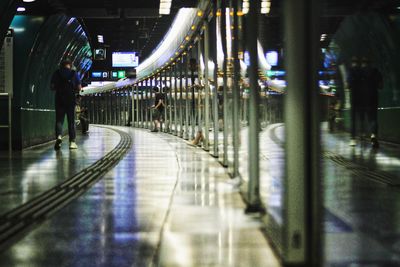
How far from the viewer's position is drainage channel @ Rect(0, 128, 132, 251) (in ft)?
15.3

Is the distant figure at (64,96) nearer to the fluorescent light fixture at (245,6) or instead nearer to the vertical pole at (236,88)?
the vertical pole at (236,88)

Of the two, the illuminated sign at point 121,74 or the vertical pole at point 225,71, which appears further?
the illuminated sign at point 121,74

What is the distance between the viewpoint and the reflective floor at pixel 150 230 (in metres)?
3.77

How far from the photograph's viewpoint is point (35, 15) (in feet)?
44.5

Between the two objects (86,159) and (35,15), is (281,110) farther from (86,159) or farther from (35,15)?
(35,15)

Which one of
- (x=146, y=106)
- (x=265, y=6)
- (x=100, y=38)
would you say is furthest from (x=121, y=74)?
(x=265, y=6)

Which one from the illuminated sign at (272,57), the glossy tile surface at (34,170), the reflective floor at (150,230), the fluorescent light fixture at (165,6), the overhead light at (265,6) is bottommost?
Result: the glossy tile surface at (34,170)

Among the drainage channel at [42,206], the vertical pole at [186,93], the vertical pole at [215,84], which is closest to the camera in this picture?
the drainage channel at [42,206]

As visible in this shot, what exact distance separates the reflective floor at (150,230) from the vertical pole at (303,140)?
1.02 feet

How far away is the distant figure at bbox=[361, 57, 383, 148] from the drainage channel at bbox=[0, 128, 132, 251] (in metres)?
2.54

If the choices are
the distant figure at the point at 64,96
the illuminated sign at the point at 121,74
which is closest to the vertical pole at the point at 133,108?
the illuminated sign at the point at 121,74

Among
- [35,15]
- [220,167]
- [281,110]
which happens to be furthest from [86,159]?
[281,110]

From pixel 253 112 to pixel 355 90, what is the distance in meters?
1.86

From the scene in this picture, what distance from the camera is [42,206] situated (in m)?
5.80
